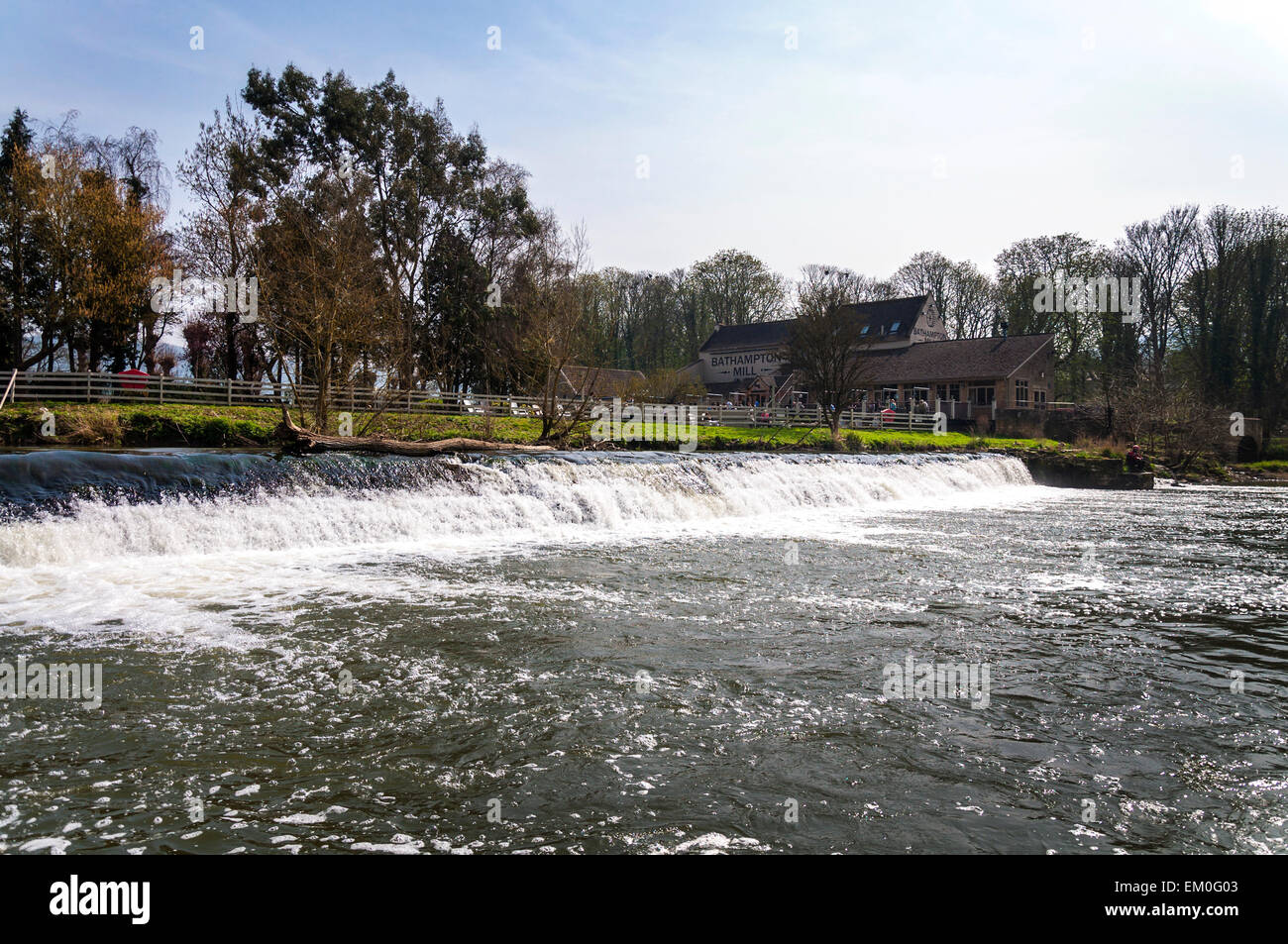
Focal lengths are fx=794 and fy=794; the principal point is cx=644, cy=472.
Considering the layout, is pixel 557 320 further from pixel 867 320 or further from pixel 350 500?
pixel 867 320

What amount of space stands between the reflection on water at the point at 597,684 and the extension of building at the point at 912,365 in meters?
35.5

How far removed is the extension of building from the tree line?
3676mm

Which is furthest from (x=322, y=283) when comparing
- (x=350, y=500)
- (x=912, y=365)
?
(x=912, y=365)

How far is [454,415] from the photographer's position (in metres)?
30.0

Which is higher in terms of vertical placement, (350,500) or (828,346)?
(828,346)

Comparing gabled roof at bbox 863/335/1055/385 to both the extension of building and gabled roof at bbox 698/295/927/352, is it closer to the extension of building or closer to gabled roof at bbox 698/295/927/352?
the extension of building

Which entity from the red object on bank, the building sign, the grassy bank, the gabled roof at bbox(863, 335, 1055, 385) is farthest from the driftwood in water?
the building sign

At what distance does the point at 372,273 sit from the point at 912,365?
41.2 metres

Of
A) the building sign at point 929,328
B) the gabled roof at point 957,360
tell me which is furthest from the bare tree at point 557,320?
the building sign at point 929,328

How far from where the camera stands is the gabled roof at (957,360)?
54019 mm

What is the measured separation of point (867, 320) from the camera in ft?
193
